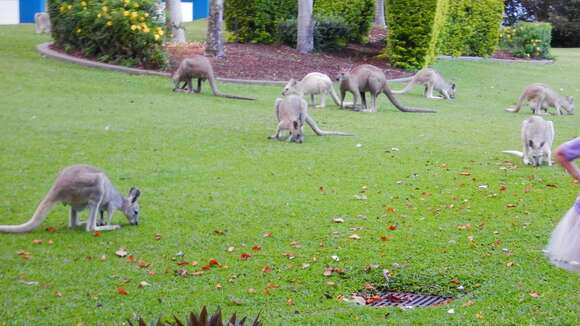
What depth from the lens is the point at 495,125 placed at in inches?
656

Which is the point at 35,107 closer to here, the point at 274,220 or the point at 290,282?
the point at 274,220

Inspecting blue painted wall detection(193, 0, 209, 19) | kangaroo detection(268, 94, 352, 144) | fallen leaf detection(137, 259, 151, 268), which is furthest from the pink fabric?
blue painted wall detection(193, 0, 209, 19)

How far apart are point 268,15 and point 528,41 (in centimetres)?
1166

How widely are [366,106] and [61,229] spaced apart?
10.9 meters

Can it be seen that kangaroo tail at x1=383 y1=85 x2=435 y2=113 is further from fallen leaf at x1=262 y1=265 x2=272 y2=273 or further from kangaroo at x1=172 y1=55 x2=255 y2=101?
fallen leaf at x1=262 y1=265 x2=272 y2=273

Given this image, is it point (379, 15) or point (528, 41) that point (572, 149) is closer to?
point (528, 41)

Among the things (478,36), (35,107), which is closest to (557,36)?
(478,36)

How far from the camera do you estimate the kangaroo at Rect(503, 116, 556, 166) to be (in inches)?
471

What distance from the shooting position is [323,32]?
2769 centimetres

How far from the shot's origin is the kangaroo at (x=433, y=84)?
2088 centimetres

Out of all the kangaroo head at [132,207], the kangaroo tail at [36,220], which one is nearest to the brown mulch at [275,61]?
the kangaroo head at [132,207]

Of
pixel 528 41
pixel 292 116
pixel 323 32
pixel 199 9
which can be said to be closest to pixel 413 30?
pixel 323 32

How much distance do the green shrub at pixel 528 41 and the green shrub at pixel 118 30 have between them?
17517mm

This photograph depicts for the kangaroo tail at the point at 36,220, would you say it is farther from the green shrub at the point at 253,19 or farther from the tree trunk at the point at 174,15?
the green shrub at the point at 253,19
